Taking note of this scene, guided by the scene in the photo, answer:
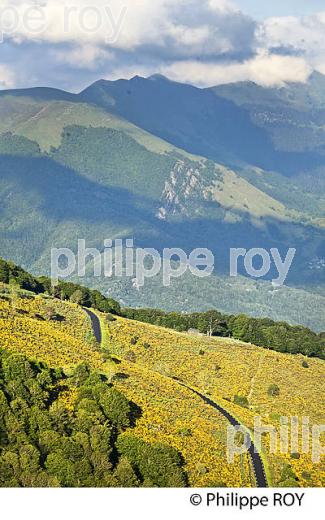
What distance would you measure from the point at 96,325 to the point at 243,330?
141 feet

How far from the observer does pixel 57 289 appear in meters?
174

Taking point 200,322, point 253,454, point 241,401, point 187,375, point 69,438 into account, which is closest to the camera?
point 69,438

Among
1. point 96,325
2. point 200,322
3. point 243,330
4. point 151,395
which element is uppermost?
point 96,325

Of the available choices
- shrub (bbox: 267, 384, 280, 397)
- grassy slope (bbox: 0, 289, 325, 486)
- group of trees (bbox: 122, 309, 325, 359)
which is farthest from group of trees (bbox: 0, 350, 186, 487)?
group of trees (bbox: 122, 309, 325, 359)

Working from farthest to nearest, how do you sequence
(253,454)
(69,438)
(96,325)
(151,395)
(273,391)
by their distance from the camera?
(96,325)
(273,391)
(151,395)
(253,454)
(69,438)

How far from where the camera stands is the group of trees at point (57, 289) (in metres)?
164

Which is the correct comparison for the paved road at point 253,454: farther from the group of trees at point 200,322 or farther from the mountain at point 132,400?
the group of trees at point 200,322

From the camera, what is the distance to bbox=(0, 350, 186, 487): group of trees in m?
75.7

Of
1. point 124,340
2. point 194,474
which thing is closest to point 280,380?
point 124,340

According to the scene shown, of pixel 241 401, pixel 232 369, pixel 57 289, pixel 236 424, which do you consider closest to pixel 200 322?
pixel 57 289

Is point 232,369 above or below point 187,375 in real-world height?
above

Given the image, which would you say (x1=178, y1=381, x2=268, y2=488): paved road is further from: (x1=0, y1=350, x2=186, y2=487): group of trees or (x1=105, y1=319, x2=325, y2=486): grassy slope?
(x1=0, y1=350, x2=186, y2=487): group of trees

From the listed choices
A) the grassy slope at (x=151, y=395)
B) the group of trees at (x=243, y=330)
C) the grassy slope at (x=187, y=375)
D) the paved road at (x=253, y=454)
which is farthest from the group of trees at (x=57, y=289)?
the paved road at (x=253, y=454)

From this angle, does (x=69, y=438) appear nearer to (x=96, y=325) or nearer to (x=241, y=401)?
(x=241, y=401)
